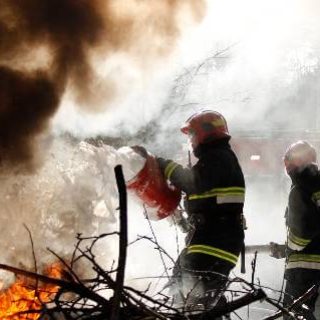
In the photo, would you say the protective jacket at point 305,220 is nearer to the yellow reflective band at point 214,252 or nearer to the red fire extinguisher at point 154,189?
the yellow reflective band at point 214,252

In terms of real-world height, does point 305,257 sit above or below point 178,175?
below

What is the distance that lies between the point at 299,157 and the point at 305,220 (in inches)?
25.4

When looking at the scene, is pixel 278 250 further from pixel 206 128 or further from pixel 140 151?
pixel 140 151

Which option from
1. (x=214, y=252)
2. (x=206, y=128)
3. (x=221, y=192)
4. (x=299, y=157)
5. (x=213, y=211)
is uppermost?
(x=299, y=157)

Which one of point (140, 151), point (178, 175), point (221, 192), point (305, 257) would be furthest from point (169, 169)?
point (305, 257)

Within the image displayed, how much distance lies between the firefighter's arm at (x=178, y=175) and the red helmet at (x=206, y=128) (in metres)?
0.24

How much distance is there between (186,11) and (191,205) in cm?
169

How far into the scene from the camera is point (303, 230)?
4.48m

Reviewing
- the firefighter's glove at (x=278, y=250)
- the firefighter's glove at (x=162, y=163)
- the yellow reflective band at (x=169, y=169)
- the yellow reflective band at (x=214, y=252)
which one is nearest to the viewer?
the yellow reflective band at (x=214, y=252)

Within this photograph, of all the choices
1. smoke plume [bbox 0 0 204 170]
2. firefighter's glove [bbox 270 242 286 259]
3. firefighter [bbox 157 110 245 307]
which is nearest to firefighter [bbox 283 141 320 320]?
firefighter's glove [bbox 270 242 286 259]

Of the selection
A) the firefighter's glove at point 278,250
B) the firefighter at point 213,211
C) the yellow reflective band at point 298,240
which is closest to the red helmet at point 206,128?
the firefighter at point 213,211

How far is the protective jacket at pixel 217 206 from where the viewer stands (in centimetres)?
381

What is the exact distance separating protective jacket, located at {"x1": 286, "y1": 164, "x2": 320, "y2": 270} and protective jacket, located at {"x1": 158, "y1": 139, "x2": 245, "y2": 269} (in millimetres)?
854

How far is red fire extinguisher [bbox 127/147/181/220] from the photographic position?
4.14 metres
